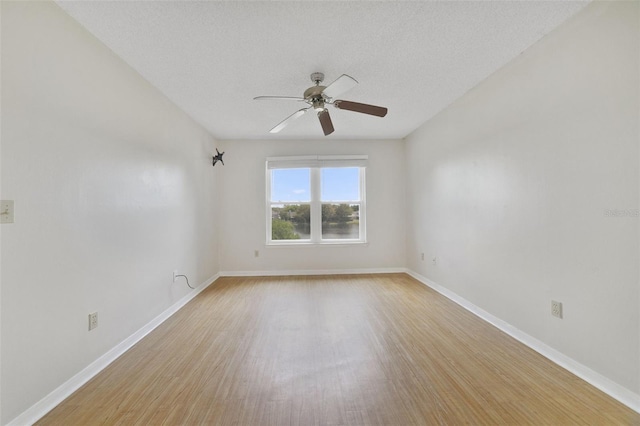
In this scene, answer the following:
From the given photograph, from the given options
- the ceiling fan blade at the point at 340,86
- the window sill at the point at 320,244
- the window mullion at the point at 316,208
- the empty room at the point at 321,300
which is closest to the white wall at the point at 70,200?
the empty room at the point at 321,300

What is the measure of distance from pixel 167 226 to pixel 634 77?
12.7ft

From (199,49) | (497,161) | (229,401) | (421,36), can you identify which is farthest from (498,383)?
(199,49)

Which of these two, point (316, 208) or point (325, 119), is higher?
point (325, 119)

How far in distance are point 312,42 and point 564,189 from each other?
6.94ft

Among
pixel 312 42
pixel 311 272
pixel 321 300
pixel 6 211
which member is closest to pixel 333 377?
pixel 321 300

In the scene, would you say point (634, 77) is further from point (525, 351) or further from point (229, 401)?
point (229, 401)

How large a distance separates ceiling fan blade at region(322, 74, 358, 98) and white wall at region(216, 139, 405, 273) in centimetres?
261

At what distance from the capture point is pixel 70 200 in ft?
5.98

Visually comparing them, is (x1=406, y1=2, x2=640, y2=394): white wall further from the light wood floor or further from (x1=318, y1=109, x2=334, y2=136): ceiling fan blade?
(x1=318, y1=109, x2=334, y2=136): ceiling fan blade

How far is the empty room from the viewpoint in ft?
5.19

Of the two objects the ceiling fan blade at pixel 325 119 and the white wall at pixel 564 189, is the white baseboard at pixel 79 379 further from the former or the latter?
the white wall at pixel 564 189

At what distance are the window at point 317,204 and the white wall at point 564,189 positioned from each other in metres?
2.11

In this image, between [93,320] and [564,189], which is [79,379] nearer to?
[93,320]

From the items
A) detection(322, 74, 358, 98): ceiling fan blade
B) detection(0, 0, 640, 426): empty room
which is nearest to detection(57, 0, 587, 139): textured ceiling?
detection(0, 0, 640, 426): empty room
